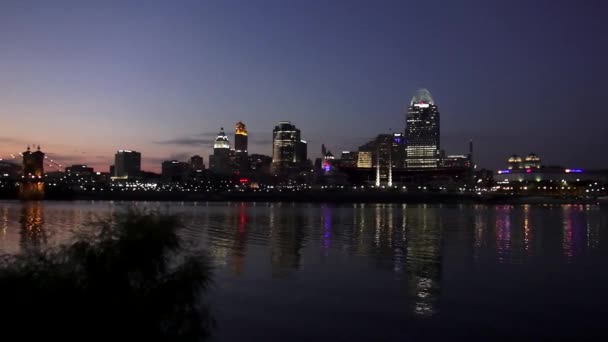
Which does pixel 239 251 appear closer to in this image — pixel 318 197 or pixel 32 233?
pixel 32 233

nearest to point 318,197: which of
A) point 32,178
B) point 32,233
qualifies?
point 32,178

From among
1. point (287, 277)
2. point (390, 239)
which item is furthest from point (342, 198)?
point (287, 277)

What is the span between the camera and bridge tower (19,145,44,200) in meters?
144

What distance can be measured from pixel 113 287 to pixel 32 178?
157 metres

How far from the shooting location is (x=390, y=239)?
36688 mm

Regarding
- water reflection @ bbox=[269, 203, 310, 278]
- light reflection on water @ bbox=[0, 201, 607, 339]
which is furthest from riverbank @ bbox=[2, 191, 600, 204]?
water reflection @ bbox=[269, 203, 310, 278]

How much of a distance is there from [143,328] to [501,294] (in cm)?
1341

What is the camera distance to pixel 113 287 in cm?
797

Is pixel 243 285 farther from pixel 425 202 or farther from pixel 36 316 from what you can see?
pixel 425 202

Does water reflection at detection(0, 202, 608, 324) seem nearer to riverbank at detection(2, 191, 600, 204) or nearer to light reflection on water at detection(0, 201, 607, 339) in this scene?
light reflection on water at detection(0, 201, 607, 339)

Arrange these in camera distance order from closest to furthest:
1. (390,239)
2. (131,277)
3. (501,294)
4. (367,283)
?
(131,277) < (501,294) < (367,283) < (390,239)

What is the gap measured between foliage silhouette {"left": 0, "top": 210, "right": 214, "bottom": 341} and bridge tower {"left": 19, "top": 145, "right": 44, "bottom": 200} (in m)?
146

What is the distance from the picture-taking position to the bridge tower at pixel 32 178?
474 feet

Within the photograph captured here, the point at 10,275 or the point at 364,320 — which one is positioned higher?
the point at 10,275
